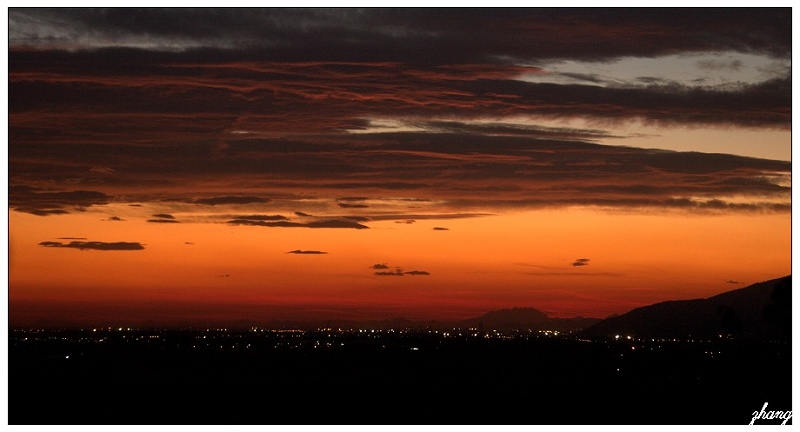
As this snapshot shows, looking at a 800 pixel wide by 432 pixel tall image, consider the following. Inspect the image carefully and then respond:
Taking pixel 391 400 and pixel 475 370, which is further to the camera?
pixel 475 370

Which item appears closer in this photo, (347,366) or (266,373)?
(266,373)

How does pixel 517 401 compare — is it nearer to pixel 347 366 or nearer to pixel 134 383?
pixel 134 383

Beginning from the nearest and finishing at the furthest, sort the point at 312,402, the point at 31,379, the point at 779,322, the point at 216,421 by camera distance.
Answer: the point at 216,421
the point at 312,402
the point at 31,379
the point at 779,322

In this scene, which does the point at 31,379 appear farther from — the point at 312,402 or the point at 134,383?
the point at 312,402

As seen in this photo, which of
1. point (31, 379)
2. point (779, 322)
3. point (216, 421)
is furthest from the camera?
point (779, 322)

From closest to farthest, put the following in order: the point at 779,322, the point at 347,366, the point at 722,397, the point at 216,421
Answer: the point at 216,421, the point at 722,397, the point at 347,366, the point at 779,322
